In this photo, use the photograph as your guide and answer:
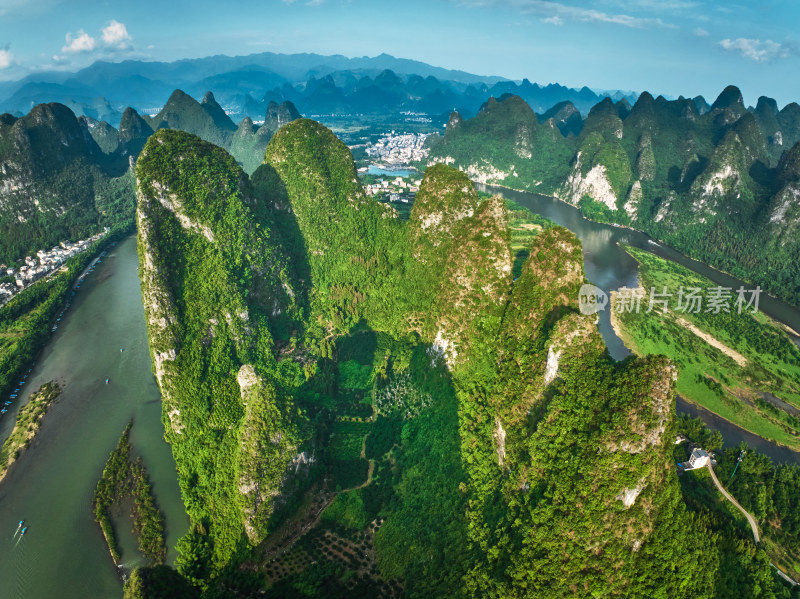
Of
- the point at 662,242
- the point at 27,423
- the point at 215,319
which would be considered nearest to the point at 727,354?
the point at 662,242

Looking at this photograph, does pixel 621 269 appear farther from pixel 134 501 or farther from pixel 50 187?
pixel 50 187

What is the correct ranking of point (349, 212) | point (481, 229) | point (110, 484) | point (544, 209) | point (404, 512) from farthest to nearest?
point (544, 209), point (349, 212), point (481, 229), point (110, 484), point (404, 512)

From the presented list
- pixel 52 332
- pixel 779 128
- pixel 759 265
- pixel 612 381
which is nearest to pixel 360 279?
pixel 612 381

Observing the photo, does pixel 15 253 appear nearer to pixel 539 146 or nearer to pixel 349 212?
pixel 349 212

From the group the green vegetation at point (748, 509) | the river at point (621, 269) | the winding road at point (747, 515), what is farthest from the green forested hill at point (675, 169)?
the winding road at point (747, 515)

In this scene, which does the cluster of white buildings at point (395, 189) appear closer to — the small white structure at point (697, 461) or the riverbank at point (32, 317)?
the riverbank at point (32, 317)

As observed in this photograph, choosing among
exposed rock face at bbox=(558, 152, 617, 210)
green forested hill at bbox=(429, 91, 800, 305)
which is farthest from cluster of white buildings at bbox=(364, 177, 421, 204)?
exposed rock face at bbox=(558, 152, 617, 210)

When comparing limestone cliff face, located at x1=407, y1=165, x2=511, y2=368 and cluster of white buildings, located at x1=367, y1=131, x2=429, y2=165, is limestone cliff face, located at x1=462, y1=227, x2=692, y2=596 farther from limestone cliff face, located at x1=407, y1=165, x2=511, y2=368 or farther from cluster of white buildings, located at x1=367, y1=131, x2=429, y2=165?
cluster of white buildings, located at x1=367, y1=131, x2=429, y2=165
